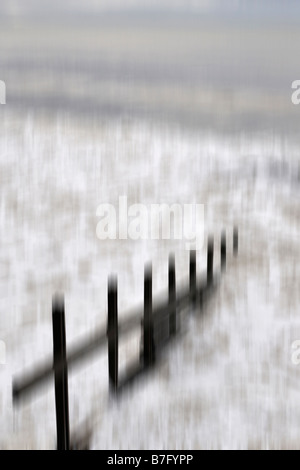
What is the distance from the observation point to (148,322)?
19.9 feet

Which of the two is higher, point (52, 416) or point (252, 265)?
point (252, 265)

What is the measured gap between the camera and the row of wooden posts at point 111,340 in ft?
13.7

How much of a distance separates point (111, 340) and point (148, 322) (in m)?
1.03

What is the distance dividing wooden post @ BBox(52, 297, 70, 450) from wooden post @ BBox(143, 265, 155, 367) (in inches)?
69.2

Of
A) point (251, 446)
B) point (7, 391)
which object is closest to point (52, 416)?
point (7, 391)

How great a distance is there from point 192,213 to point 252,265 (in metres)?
7.47

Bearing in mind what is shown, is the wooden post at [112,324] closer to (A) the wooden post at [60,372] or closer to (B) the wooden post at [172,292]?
(A) the wooden post at [60,372]

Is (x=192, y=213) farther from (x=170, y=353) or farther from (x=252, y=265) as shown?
(x=170, y=353)

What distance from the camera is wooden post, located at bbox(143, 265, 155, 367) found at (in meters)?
5.88

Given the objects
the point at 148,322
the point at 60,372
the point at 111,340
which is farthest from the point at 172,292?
the point at 60,372

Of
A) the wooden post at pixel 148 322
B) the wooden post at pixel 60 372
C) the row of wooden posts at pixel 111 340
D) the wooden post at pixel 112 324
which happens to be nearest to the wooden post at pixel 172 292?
the row of wooden posts at pixel 111 340

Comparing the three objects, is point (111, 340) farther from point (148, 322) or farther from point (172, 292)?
point (172, 292)

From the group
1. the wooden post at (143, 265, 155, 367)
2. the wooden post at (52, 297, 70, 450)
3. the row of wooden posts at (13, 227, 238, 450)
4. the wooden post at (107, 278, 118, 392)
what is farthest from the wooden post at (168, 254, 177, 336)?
the wooden post at (52, 297, 70, 450)

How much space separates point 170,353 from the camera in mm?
6828
